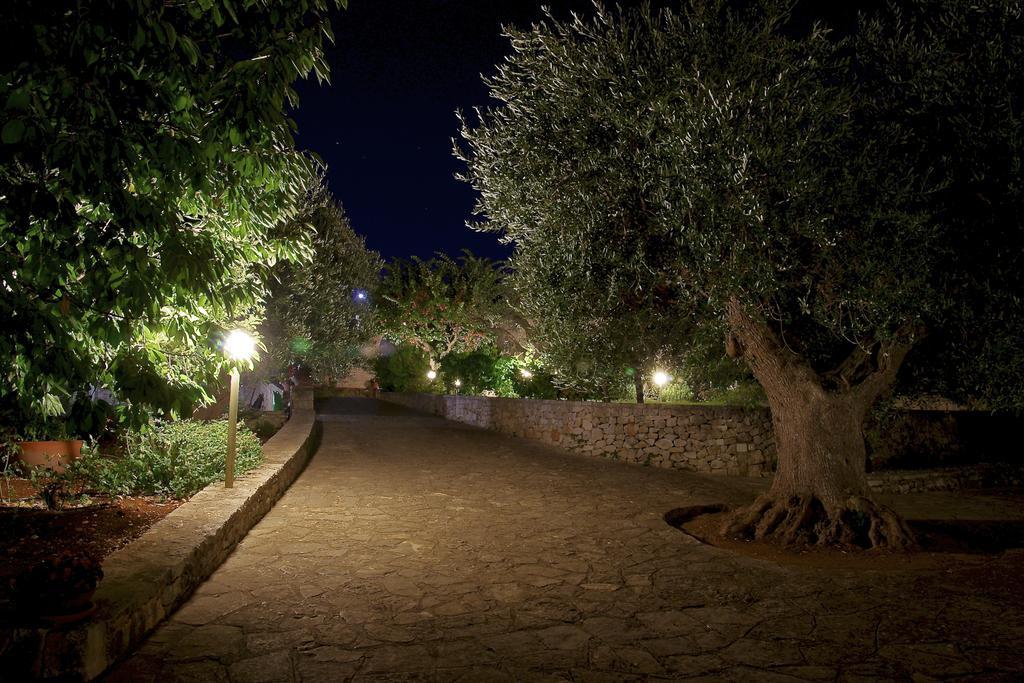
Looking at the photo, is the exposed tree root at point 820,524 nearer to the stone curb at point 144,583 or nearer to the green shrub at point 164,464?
the stone curb at point 144,583

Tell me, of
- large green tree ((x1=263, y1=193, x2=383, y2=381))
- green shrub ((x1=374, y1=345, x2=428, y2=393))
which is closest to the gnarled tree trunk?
large green tree ((x1=263, y1=193, x2=383, y2=381))

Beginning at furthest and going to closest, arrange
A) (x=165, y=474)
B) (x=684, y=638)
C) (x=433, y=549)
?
(x=165, y=474) < (x=433, y=549) < (x=684, y=638)

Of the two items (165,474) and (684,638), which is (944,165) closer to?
(684,638)

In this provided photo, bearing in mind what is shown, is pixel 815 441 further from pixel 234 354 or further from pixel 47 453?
pixel 47 453

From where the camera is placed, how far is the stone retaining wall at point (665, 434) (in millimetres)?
12320

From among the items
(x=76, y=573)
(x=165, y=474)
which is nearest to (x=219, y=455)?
(x=165, y=474)

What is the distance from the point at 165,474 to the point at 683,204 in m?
7.24

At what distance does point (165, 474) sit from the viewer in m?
8.16

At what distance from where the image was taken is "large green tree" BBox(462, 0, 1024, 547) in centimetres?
645

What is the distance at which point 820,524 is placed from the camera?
23.9 ft

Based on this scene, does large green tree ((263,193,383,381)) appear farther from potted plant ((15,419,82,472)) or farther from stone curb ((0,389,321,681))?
stone curb ((0,389,321,681))

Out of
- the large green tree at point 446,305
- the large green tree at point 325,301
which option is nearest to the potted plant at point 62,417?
the large green tree at point 325,301

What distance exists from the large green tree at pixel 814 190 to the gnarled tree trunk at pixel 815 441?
0.08 ft

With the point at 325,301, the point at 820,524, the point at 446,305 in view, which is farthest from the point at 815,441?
the point at 446,305
